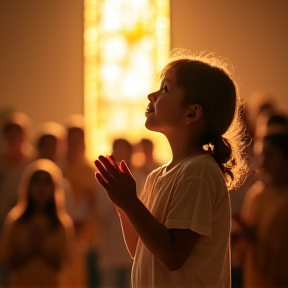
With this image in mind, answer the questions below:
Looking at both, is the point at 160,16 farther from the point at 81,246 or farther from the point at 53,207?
the point at 53,207

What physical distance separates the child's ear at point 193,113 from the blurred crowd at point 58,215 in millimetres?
2744

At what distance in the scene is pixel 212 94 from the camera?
2.29 metres

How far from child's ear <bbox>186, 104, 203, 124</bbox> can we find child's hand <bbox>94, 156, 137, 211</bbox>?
0.70 ft

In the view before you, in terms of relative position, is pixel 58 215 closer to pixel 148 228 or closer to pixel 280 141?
pixel 280 141

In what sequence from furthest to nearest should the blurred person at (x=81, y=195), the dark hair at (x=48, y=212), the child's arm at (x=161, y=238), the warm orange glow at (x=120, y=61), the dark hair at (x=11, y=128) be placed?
the warm orange glow at (x=120, y=61)
the dark hair at (x=11, y=128)
the blurred person at (x=81, y=195)
the dark hair at (x=48, y=212)
the child's arm at (x=161, y=238)

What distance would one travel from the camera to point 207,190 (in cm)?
220

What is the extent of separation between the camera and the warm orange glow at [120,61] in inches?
366

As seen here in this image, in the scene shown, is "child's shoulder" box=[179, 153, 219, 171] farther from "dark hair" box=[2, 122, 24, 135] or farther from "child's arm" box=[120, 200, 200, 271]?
"dark hair" box=[2, 122, 24, 135]

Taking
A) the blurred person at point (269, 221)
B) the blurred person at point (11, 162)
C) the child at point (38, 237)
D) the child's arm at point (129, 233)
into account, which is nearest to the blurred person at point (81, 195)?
the blurred person at point (11, 162)

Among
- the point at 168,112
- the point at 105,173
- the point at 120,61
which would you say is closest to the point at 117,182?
the point at 105,173

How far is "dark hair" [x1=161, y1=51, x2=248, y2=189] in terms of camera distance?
2291mm

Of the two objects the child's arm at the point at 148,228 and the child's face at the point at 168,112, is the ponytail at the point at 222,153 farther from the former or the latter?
the child's arm at the point at 148,228

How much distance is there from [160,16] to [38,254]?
486 centimetres

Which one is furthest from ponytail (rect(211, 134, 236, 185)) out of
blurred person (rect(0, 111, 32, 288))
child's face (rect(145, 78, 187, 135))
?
blurred person (rect(0, 111, 32, 288))
